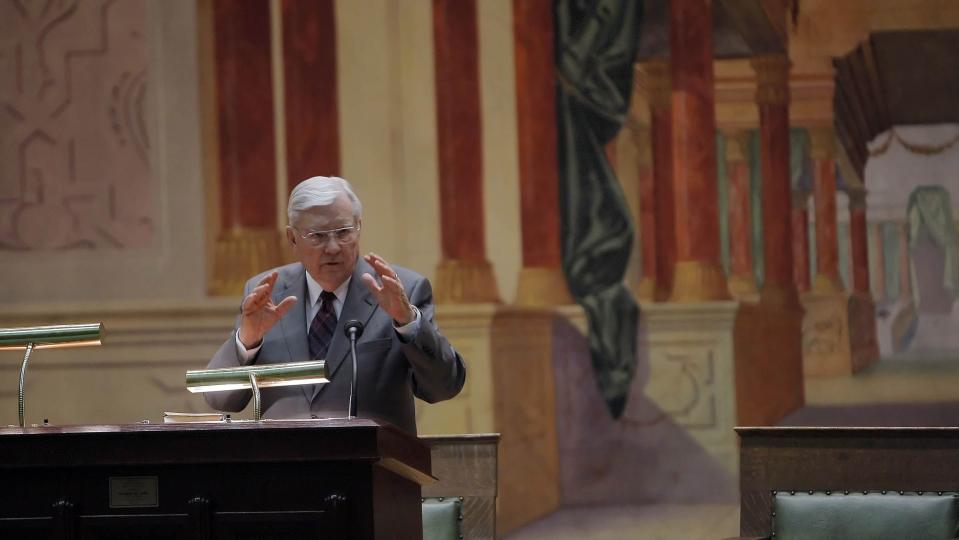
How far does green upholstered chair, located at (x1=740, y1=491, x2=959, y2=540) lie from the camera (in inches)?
166

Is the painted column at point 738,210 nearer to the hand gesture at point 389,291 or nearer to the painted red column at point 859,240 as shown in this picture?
the painted red column at point 859,240

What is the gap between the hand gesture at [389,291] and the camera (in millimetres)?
3184

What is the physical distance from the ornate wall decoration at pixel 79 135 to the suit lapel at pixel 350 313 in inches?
121

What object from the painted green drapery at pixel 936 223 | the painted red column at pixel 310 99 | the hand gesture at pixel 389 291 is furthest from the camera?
the painted red column at pixel 310 99

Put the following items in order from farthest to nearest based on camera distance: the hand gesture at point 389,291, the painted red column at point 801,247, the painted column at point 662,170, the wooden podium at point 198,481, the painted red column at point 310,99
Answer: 1. the painted red column at point 310,99
2. the painted column at point 662,170
3. the painted red column at point 801,247
4. the hand gesture at point 389,291
5. the wooden podium at point 198,481

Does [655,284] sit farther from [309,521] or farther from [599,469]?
[309,521]

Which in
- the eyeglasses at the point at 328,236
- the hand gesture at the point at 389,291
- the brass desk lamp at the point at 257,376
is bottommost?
the brass desk lamp at the point at 257,376

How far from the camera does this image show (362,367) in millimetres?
3428

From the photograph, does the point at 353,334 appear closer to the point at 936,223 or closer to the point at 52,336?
the point at 52,336

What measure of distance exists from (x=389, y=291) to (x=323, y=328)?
40 cm

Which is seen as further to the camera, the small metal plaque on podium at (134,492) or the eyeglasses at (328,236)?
the eyeglasses at (328,236)

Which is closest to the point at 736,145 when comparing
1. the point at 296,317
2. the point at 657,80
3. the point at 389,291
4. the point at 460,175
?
the point at 657,80

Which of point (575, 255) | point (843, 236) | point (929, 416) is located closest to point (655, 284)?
point (575, 255)

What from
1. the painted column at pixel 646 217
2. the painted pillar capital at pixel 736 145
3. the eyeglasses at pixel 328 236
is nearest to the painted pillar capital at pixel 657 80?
the painted column at pixel 646 217
